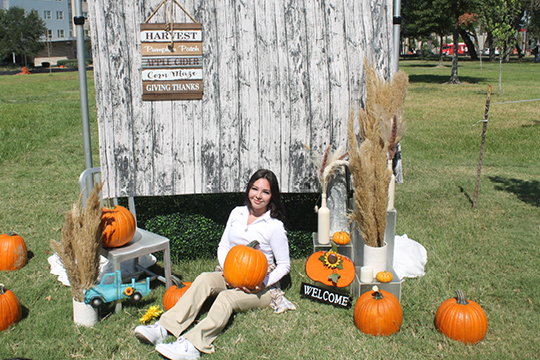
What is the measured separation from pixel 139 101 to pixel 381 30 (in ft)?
7.72

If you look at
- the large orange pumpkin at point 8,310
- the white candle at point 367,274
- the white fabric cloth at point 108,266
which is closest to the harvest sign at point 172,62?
the white fabric cloth at point 108,266

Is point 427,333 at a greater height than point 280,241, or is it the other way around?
point 280,241

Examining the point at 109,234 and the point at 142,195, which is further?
the point at 142,195

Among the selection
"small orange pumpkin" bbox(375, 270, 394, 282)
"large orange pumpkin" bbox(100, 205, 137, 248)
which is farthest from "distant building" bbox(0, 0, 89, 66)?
"small orange pumpkin" bbox(375, 270, 394, 282)

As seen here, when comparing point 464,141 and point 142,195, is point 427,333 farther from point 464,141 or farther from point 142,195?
point 464,141

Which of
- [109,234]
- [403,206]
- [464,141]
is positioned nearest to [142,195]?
[109,234]

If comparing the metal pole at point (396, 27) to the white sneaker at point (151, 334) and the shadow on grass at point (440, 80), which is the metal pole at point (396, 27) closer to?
the white sneaker at point (151, 334)

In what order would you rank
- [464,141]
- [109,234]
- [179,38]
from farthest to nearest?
[464,141], [179,38], [109,234]

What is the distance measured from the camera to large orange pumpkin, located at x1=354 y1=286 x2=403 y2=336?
3682 millimetres

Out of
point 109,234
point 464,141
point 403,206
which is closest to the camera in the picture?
point 109,234

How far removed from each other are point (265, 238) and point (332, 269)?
2.12ft

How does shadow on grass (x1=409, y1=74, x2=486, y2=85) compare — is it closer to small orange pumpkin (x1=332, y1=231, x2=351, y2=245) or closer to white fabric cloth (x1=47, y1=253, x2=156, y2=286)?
small orange pumpkin (x1=332, y1=231, x2=351, y2=245)

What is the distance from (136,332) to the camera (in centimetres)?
356

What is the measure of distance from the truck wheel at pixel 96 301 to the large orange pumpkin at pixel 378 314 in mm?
1957
